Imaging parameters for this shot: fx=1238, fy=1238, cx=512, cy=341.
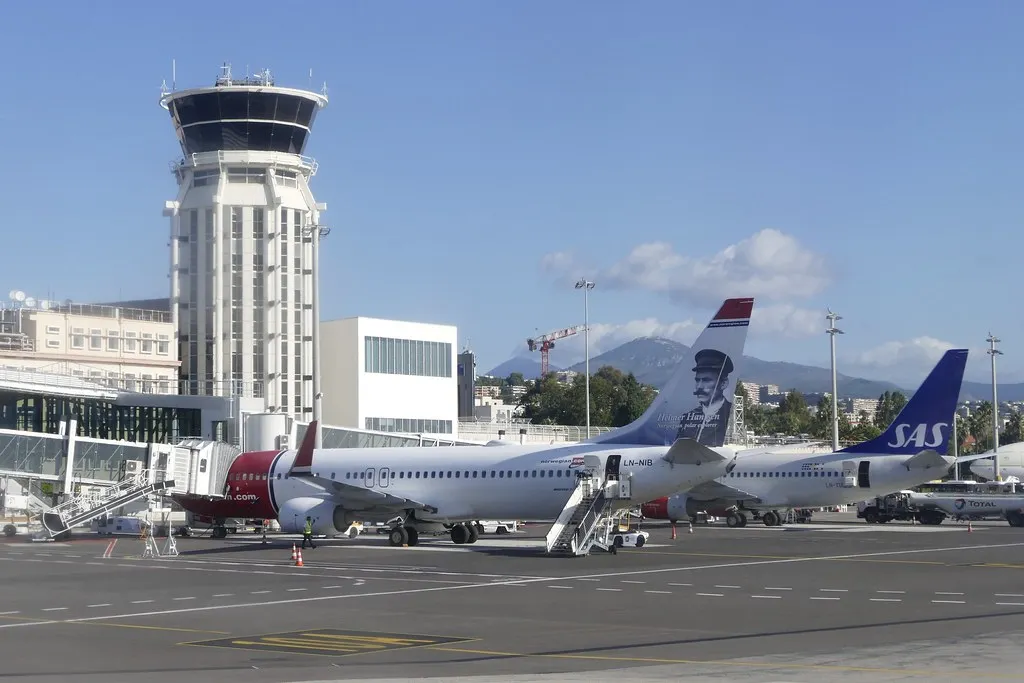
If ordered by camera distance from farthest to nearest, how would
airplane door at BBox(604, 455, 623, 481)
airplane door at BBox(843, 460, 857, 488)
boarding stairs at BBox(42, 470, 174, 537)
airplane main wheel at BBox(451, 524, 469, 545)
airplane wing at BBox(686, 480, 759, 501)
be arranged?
1. airplane wing at BBox(686, 480, 759, 501)
2. airplane door at BBox(843, 460, 857, 488)
3. boarding stairs at BBox(42, 470, 174, 537)
4. airplane main wheel at BBox(451, 524, 469, 545)
5. airplane door at BBox(604, 455, 623, 481)

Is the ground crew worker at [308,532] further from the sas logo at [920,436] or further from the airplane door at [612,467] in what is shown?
the sas logo at [920,436]

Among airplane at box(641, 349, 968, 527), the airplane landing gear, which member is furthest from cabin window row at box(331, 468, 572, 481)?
the airplane landing gear

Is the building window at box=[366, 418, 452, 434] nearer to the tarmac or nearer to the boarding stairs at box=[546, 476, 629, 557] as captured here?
the tarmac

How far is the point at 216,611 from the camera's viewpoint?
25.3 m

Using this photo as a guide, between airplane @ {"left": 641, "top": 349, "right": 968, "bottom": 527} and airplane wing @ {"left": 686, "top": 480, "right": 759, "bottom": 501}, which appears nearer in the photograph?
airplane @ {"left": 641, "top": 349, "right": 968, "bottom": 527}

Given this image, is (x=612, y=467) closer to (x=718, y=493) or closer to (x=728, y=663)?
(x=718, y=493)

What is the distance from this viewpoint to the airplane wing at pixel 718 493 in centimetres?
5862

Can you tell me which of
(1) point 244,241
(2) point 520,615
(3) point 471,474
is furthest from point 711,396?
(1) point 244,241

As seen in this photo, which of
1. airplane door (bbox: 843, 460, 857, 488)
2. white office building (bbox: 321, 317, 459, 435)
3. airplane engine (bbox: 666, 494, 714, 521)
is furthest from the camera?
white office building (bbox: 321, 317, 459, 435)

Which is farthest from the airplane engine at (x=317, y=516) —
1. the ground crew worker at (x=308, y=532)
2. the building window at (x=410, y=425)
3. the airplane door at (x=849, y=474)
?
the building window at (x=410, y=425)

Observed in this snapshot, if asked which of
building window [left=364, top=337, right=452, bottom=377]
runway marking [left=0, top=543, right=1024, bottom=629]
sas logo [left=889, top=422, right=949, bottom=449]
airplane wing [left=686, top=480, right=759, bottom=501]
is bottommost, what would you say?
runway marking [left=0, top=543, right=1024, bottom=629]

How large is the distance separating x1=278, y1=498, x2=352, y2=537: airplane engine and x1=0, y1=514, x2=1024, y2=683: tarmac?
3161 millimetres

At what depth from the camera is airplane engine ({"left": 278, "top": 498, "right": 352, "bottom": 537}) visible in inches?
1832

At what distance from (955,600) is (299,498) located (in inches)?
1120
